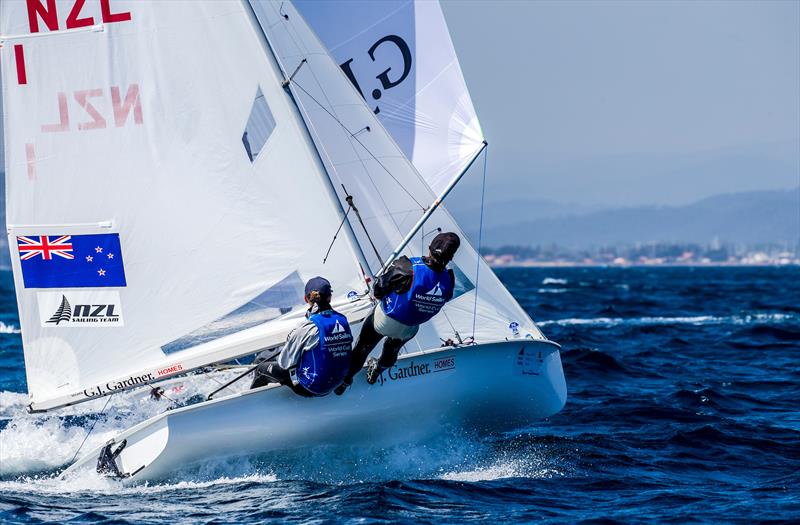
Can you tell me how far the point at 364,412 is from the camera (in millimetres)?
8383

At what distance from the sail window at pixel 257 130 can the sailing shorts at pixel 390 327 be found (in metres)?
1.71

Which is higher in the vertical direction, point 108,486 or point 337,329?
point 337,329

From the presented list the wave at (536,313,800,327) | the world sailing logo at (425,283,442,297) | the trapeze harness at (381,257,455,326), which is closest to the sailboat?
the trapeze harness at (381,257,455,326)

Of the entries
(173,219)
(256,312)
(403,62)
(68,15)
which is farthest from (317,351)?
(403,62)

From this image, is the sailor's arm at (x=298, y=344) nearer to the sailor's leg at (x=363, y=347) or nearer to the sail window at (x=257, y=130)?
the sailor's leg at (x=363, y=347)

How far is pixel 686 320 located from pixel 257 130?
1844 centimetres

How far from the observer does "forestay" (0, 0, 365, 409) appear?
8711 mm

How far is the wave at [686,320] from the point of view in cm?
2412

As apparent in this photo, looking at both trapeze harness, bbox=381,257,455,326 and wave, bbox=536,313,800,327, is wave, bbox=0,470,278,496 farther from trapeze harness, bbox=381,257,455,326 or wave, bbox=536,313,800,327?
wave, bbox=536,313,800,327

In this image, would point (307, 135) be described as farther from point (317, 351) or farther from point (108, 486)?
point (108, 486)

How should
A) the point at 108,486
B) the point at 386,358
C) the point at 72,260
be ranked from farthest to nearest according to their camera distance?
the point at 72,260 < the point at 108,486 < the point at 386,358

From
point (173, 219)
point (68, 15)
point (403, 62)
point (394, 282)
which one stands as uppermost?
point (68, 15)

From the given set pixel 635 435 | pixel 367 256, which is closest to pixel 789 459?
pixel 635 435

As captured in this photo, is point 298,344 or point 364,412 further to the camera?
point 364,412
